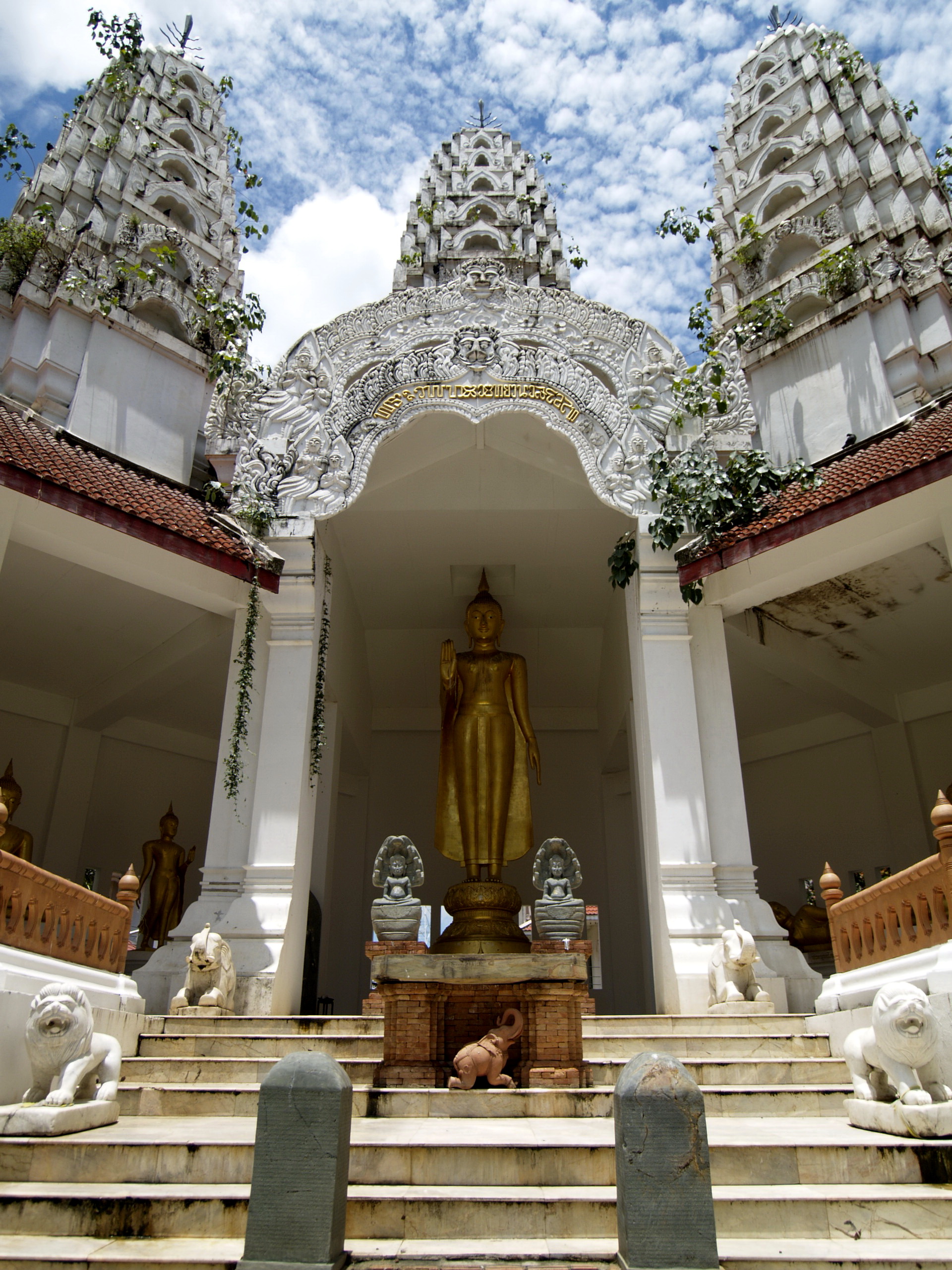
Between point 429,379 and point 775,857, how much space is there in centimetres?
775

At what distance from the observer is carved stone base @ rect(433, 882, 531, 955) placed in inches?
315

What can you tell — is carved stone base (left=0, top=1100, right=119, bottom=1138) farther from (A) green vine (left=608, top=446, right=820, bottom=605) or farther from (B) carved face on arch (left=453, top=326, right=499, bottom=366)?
(B) carved face on arch (left=453, top=326, right=499, bottom=366)

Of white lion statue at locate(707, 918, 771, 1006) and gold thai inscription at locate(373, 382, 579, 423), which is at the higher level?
gold thai inscription at locate(373, 382, 579, 423)

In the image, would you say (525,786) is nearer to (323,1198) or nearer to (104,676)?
(104,676)

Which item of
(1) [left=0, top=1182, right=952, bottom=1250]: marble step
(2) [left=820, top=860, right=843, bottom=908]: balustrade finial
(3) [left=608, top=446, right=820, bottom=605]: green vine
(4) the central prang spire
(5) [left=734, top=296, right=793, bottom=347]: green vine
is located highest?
(4) the central prang spire

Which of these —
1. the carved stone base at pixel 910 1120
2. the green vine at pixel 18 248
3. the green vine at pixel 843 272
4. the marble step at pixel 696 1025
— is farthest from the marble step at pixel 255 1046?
the green vine at pixel 843 272

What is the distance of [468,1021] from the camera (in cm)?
535

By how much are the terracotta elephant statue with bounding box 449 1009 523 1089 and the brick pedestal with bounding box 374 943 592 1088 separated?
0.12 metres

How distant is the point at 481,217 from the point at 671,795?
10470 millimetres

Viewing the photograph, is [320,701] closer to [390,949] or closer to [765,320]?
Answer: [390,949]

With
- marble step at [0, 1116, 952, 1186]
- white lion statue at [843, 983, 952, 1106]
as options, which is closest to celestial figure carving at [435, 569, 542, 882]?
white lion statue at [843, 983, 952, 1106]

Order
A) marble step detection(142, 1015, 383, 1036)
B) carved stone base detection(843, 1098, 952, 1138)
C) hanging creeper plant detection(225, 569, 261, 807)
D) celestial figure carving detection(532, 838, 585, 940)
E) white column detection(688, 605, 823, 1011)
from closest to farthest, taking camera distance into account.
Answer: carved stone base detection(843, 1098, 952, 1138), marble step detection(142, 1015, 383, 1036), white column detection(688, 605, 823, 1011), celestial figure carving detection(532, 838, 585, 940), hanging creeper plant detection(225, 569, 261, 807)

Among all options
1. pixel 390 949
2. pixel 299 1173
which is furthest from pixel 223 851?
pixel 299 1173

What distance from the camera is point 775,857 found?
11773 mm
